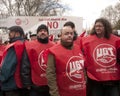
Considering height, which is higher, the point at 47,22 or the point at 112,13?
the point at 47,22

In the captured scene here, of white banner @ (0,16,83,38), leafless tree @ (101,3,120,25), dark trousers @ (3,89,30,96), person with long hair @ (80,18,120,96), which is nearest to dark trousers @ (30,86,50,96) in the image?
dark trousers @ (3,89,30,96)

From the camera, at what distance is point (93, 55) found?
248 inches

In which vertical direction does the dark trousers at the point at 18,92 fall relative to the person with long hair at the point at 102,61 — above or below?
below

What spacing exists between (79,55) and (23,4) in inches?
1582

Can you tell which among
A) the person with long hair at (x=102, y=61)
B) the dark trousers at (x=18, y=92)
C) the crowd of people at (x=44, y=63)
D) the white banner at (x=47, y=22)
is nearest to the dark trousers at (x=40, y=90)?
the crowd of people at (x=44, y=63)

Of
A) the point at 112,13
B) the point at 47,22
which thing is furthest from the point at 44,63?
the point at 112,13

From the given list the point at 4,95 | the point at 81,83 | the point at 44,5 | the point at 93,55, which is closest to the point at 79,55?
the point at 81,83

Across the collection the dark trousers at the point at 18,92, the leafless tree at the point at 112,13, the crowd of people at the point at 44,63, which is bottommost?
the leafless tree at the point at 112,13

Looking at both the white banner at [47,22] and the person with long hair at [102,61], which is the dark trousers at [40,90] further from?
the white banner at [47,22]

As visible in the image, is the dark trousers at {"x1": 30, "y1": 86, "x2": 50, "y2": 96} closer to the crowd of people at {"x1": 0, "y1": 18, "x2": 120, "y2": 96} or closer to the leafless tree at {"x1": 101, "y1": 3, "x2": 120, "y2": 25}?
the crowd of people at {"x1": 0, "y1": 18, "x2": 120, "y2": 96}

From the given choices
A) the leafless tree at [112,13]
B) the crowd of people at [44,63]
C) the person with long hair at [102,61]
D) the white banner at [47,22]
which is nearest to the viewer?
the crowd of people at [44,63]

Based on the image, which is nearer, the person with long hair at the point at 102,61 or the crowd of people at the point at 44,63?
the crowd of people at the point at 44,63

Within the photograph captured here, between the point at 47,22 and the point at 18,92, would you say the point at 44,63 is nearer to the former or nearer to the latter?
the point at 18,92

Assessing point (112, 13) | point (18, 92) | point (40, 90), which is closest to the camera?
point (40, 90)
